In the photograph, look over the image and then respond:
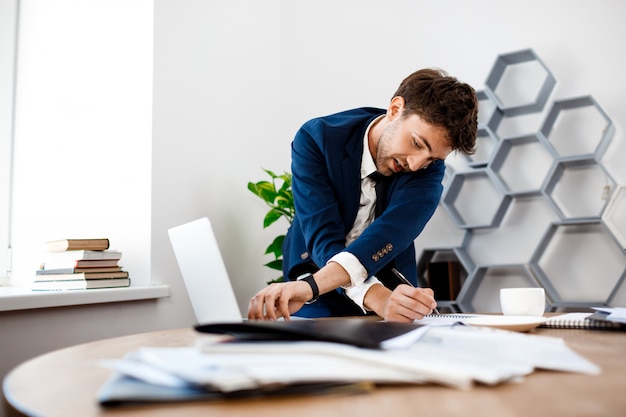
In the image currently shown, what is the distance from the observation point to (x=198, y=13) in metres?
2.61

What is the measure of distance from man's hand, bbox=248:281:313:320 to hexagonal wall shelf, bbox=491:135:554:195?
168cm

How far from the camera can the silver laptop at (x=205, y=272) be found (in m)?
0.92

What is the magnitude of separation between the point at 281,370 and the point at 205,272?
1.85 ft

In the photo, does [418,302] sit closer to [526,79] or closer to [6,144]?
[526,79]

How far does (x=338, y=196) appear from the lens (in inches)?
66.4

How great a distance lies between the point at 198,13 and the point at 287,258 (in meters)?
1.40

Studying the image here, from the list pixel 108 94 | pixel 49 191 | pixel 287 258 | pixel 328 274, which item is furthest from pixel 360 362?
pixel 49 191

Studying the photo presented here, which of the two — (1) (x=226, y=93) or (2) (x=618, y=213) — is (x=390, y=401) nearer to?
(2) (x=618, y=213)

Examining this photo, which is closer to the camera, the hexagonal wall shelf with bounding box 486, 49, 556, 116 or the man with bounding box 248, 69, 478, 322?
the man with bounding box 248, 69, 478, 322

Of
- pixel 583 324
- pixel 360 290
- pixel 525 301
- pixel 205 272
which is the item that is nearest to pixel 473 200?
pixel 360 290

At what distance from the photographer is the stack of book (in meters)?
1.95

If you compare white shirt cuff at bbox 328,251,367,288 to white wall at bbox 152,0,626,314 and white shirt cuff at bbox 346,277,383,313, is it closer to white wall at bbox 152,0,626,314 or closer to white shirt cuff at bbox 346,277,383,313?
white shirt cuff at bbox 346,277,383,313

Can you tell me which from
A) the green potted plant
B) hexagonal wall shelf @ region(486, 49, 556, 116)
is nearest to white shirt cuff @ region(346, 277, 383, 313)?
the green potted plant

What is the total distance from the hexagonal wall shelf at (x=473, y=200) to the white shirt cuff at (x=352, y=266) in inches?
56.2
